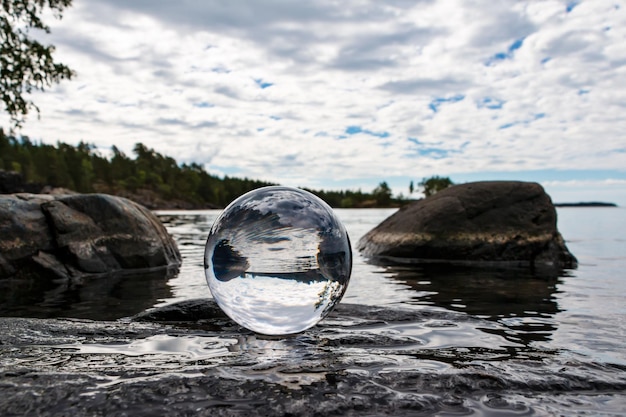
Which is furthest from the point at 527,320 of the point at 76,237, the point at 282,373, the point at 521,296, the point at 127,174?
the point at 127,174

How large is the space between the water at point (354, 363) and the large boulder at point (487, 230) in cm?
626

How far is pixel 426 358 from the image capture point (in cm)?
385

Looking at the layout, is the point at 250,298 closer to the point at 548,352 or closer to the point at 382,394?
the point at 382,394

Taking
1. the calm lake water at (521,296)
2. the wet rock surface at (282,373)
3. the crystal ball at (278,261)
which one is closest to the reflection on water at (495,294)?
the calm lake water at (521,296)

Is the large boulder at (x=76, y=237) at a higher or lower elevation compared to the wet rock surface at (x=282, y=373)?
higher

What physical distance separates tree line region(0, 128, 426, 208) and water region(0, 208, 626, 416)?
10786cm

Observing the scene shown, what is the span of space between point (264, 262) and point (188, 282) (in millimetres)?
5736

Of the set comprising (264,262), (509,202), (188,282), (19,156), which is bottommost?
(188,282)

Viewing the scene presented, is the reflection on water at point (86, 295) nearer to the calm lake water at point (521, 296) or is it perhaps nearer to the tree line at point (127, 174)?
the calm lake water at point (521, 296)

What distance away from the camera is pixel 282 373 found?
11.0ft

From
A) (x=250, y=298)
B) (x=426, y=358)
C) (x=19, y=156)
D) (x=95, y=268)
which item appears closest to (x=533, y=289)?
(x=426, y=358)

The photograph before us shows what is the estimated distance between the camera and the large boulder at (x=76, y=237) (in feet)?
31.9

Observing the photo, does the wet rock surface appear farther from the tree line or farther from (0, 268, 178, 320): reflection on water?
the tree line

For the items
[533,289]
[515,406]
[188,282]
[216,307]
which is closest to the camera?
[515,406]
